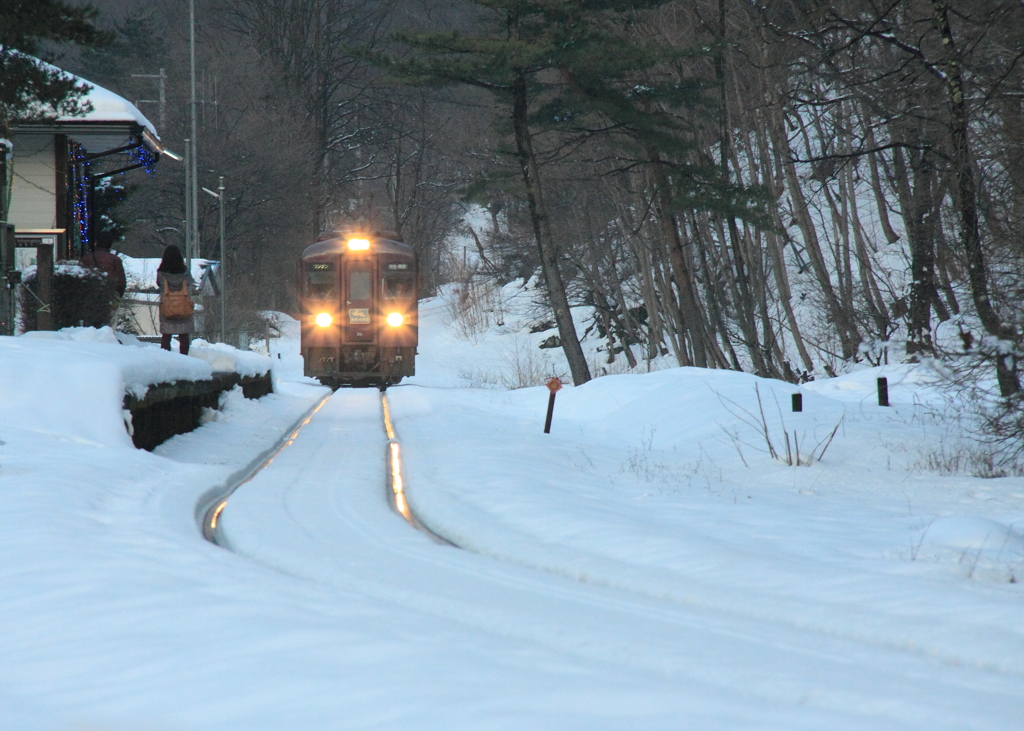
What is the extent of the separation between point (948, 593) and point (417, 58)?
57.1ft

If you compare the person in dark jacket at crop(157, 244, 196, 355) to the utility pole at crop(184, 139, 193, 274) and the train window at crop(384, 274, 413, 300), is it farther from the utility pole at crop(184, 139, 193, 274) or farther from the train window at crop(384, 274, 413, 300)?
the utility pole at crop(184, 139, 193, 274)

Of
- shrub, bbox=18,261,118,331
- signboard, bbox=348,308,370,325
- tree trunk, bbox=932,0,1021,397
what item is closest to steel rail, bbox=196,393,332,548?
shrub, bbox=18,261,118,331

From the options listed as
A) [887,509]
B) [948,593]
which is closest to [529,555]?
[948,593]

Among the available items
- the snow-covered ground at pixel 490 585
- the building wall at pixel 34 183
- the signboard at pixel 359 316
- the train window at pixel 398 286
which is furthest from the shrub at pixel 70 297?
the train window at pixel 398 286

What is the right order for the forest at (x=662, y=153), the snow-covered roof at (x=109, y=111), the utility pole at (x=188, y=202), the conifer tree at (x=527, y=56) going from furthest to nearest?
the utility pole at (x=188, y=202)
the snow-covered roof at (x=109, y=111)
the conifer tree at (x=527, y=56)
the forest at (x=662, y=153)

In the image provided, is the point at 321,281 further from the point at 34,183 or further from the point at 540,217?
the point at 34,183

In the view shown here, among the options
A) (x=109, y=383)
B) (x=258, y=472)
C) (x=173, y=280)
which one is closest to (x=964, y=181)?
(x=258, y=472)

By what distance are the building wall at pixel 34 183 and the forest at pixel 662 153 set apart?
6809 mm

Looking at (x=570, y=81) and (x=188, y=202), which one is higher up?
(x=188, y=202)

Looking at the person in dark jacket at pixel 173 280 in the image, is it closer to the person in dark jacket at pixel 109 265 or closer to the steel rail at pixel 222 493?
the person in dark jacket at pixel 109 265

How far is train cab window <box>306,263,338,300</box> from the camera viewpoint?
2086 cm

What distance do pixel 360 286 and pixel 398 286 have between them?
81 centimetres

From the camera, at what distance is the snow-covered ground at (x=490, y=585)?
10.6 ft

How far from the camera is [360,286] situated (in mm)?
20922
